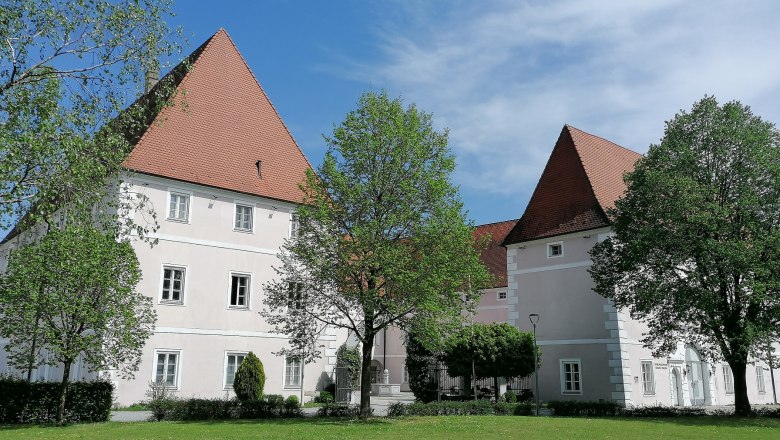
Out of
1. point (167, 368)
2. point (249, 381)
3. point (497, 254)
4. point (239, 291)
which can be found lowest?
point (249, 381)

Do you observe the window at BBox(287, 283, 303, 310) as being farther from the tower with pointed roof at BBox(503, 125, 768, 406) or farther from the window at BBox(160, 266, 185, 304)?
the tower with pointed roof at BBox(503, 125, 768, 406)

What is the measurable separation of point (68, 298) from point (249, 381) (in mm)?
8909

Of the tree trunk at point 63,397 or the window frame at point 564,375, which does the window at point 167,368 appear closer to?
the tree trunk at point 63,397

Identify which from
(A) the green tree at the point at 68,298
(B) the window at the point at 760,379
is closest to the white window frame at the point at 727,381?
(B) the window at the point at 760,379

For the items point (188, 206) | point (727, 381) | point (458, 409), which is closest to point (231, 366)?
point (188, 206)

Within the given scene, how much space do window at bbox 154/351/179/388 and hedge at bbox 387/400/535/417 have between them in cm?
901

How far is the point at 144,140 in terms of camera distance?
27.2 meters

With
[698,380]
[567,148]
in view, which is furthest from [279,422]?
[698,380]

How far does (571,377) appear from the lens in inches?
1191

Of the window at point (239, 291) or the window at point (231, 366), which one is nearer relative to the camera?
the window at point (231, 366)

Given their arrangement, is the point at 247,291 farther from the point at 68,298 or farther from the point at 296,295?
the point at 68,298

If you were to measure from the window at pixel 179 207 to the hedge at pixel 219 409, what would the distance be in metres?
8.48

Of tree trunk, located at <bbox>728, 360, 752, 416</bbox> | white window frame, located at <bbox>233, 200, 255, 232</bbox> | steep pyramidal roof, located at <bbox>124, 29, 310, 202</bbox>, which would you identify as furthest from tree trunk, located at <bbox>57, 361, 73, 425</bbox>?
tree trunk, located at <bbox>728, 360, 752, 416</bbox>

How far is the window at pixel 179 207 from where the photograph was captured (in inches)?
1074
